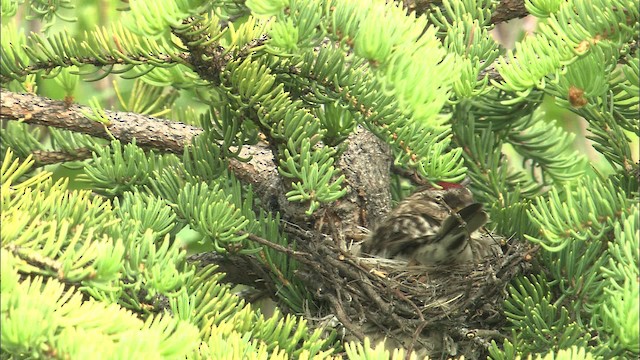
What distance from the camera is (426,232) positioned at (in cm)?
240

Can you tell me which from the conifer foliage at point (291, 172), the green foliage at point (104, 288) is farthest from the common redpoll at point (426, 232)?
the green foliage at point (104, 288)

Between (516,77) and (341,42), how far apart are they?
0.28m

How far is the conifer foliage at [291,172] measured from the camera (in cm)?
104

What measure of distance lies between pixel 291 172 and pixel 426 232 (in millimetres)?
970

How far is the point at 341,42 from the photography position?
1.12m

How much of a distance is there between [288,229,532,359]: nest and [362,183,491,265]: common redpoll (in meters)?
0.16

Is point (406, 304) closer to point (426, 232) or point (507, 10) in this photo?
point (426, 232)

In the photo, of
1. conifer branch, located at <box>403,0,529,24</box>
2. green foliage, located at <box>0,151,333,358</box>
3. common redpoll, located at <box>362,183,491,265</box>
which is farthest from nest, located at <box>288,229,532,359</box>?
conifer branch, located at <box>403,0,529,24</box>

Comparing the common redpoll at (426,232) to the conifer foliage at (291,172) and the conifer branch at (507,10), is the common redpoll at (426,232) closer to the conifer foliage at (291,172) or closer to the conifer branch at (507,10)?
the conifer foliage at (291,172)

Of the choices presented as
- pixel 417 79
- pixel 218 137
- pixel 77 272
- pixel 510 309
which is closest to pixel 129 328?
pixel 77 272

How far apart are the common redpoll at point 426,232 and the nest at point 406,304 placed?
16 cm

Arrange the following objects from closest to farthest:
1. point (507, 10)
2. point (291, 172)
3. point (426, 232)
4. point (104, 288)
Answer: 1. point (104, 288)
2. point (291, 172)
3. point (507, 10)
4. point (426, 232)

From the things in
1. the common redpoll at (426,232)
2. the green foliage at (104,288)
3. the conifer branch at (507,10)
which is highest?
the conifer branch at (507,10)

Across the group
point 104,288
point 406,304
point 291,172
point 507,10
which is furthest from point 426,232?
point 104,288
